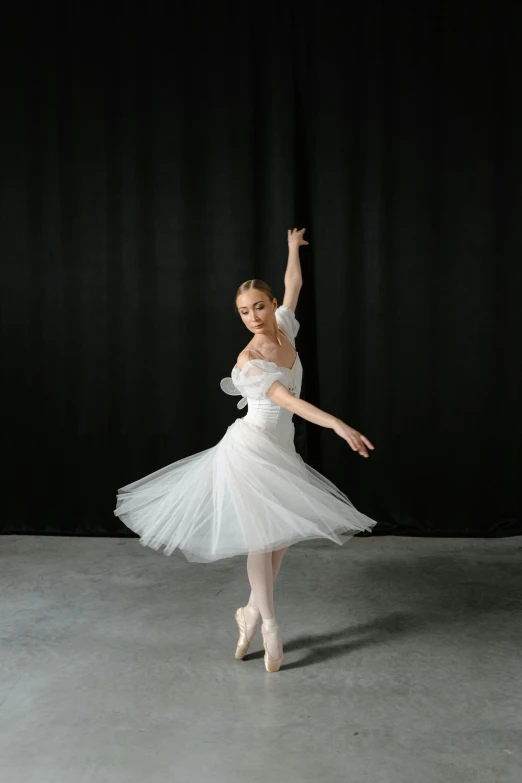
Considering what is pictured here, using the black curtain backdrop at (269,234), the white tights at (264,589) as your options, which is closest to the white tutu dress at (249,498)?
the white tights at (264,589)

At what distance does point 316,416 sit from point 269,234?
2.09 meters

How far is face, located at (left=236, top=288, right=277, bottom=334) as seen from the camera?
2695 mm

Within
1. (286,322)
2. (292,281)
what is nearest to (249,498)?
(286,322)

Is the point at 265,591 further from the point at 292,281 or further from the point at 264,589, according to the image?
the point at 292,281

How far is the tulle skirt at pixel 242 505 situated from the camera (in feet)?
8.41

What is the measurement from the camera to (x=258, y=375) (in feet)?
8.62

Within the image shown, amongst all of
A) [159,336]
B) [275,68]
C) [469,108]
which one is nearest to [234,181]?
[275,68]

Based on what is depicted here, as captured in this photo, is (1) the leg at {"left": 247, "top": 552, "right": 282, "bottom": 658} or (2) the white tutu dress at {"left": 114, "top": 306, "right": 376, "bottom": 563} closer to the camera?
(2) the white tutu dress at {"left": 114, "top": 306, "right": 376, "bottom": 563}

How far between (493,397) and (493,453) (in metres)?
0.29

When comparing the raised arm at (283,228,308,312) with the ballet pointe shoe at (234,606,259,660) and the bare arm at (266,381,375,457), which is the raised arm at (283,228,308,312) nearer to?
the bare arm at (266,381,375,457)

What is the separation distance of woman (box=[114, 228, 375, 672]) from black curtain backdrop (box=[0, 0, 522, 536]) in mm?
1508

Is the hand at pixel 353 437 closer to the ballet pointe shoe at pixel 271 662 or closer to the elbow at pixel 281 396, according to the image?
the elbow at pixel 281 396

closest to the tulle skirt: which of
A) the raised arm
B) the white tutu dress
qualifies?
the white tutu dress

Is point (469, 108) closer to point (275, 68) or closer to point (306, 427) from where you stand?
point (275, 68)
